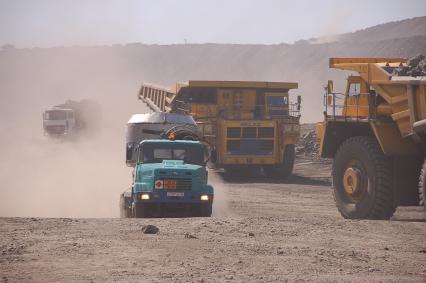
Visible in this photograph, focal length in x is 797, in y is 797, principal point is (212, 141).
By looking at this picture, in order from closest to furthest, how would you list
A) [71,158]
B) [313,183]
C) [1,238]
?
[1,238]
[313,183]
[71,158]

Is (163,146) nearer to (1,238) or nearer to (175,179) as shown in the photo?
(175,179)

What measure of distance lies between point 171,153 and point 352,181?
3.64 meters

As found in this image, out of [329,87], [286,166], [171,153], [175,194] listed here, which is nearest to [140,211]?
[175,194]

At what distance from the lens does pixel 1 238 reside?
11.0 metres

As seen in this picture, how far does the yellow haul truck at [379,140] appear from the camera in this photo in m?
12.8

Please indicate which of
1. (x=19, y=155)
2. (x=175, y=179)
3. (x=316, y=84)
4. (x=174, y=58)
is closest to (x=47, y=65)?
(x=174, y=58)

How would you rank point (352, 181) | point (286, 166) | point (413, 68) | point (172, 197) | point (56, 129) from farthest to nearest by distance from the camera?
point (56, 129) → point (286, 166) → point (172, 197) → point (352, 181) → point (413, 68)

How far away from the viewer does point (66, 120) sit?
48.8 m

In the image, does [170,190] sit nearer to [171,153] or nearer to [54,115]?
[171,153]

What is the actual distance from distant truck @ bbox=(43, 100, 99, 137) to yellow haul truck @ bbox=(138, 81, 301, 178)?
72.1ft

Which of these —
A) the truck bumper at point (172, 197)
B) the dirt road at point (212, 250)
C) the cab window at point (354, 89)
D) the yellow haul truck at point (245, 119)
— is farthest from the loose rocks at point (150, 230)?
the yellow haul truck at point (245, 119)

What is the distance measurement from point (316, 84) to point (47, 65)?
5942 cm

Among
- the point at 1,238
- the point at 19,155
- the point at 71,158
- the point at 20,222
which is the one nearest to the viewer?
the point at 1,238

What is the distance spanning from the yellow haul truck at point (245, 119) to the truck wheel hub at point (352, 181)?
1085cm
